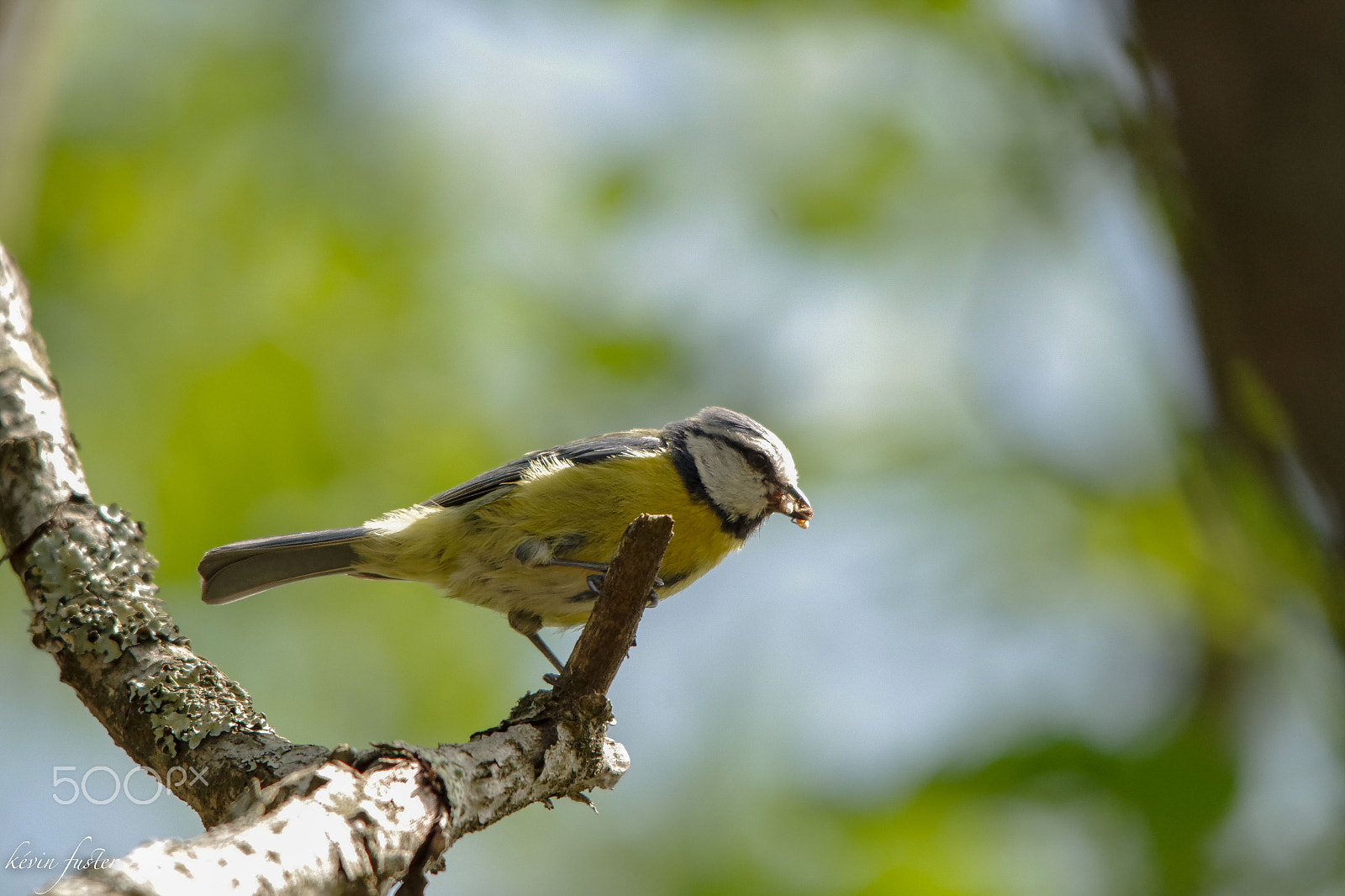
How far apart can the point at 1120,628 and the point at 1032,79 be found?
9.44ft

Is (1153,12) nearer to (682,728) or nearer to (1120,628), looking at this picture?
(1120,628)

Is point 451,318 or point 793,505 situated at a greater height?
point 451,318

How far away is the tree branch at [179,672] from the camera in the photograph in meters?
2.32

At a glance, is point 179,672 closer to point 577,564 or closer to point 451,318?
point 577,564

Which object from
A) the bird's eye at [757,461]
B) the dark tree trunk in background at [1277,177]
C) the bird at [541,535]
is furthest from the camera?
the bird's eye at [757,461]

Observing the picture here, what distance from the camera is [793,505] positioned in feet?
13.7

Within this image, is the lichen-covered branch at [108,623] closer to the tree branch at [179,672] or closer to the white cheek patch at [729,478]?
the tree branch at [179,672]

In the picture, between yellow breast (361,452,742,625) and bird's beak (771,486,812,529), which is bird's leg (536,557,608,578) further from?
bird's beak (771,486,812,529)

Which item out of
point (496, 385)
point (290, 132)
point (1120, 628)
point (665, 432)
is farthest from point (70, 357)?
point (1120, 628)

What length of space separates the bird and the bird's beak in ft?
0.12

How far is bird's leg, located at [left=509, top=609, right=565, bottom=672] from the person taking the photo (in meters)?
3.96

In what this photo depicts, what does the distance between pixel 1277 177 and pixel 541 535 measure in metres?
2.50

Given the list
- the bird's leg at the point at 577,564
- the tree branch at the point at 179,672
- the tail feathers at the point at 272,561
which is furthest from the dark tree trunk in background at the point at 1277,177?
the tail feathers at the point at 272,561

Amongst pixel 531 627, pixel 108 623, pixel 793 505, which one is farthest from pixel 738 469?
pixel 108 623
